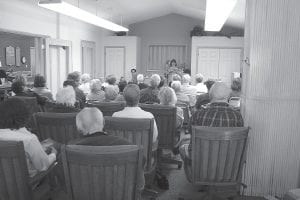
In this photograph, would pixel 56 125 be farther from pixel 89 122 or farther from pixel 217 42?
pixel 217 42

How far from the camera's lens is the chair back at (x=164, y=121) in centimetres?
335

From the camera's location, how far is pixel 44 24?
6.79 metres

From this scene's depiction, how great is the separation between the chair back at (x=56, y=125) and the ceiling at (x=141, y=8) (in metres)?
4.23

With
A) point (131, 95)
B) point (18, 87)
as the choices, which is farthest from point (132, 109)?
point (18, 87)

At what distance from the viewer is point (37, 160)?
7.14 ft

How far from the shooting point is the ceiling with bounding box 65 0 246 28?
23.7ft

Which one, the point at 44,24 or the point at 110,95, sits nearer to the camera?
the point at 110,95

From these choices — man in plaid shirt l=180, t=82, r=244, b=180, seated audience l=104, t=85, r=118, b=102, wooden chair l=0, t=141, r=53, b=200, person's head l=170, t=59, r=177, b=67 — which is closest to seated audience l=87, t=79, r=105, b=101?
seated audience l=104, t=85, r=118, b=102

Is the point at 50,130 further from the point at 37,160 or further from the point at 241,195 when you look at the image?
the point at 241,195

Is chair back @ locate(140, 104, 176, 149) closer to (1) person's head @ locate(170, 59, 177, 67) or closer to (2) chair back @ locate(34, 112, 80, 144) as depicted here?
(2) chair back @ locate(34, 112, 80, 144)

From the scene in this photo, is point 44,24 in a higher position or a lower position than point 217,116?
higher

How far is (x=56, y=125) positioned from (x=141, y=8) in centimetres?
683

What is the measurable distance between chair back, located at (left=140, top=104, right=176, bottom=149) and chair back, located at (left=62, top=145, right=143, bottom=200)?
1537 millimetres

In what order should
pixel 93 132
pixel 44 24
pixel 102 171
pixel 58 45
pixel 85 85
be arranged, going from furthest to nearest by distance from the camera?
pixel 58 45 → pixel 44 24 → pixel 85 85 → pixel 93 132 → pixel 102 171
